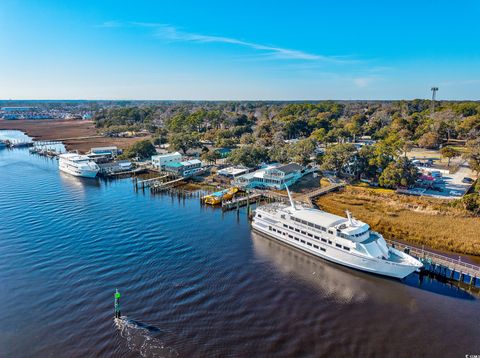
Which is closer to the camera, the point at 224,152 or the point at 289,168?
A: the point at 289,168

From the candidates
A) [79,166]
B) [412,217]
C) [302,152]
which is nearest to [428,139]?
[302,152]

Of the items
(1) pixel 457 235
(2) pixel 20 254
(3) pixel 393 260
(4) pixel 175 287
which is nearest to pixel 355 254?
(3) pixel 393 260

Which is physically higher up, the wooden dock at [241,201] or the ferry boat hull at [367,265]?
the wooden dock at [241,201]

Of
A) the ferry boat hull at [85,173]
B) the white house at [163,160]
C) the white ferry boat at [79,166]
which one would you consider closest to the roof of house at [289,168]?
the white house at [163,160]

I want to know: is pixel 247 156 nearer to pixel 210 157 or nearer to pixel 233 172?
pixel 233 172

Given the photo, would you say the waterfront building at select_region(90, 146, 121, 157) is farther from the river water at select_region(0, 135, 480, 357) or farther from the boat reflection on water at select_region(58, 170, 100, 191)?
the river water at select_region(0, 135, 480, 357)

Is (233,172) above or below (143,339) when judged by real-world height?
above

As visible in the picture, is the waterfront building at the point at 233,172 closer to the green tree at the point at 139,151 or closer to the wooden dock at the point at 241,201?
the wooden dock at the point at 241,201

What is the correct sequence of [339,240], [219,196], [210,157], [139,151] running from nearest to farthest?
[339,240]
[219,196]
[210,157]
[139,151]
